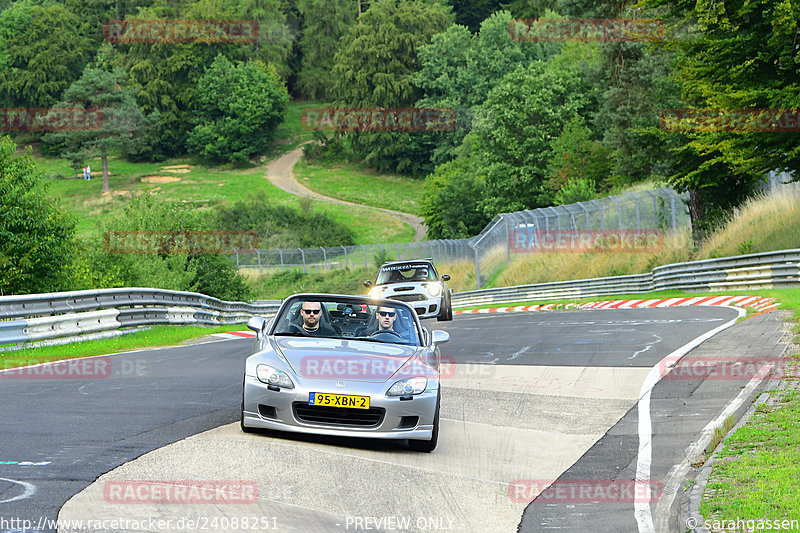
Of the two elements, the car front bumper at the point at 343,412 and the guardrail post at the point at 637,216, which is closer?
the car front bumper at the point at 343,412

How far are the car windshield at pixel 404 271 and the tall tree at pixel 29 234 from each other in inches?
333

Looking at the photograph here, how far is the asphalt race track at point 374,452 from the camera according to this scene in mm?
6219

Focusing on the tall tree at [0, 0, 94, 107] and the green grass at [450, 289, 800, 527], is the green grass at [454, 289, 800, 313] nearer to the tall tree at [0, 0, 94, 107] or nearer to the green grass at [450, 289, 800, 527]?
the green grass at [450, 289, 800, 527]

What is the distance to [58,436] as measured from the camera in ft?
26.9

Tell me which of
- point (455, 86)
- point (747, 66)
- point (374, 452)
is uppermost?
point (747, 66)

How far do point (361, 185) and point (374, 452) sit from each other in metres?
102

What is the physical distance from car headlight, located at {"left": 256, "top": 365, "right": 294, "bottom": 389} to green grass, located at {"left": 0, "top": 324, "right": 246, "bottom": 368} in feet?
24.2

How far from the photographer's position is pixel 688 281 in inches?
1282

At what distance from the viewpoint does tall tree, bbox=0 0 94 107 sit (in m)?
126

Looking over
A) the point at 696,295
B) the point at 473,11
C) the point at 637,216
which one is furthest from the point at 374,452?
the point at 473,11

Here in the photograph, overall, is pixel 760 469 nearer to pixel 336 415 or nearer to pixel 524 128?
pixel 336 415

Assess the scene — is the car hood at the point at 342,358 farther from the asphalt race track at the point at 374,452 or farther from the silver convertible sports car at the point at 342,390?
the asphalt race track at the point at 374,452

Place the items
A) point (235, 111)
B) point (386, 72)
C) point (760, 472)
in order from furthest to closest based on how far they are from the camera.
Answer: point (235, 111)
point (386, 72)
point (760, 472)

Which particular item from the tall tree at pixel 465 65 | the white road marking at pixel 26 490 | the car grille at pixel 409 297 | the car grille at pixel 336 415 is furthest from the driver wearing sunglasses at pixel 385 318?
the tall tree at pixel 465 65
